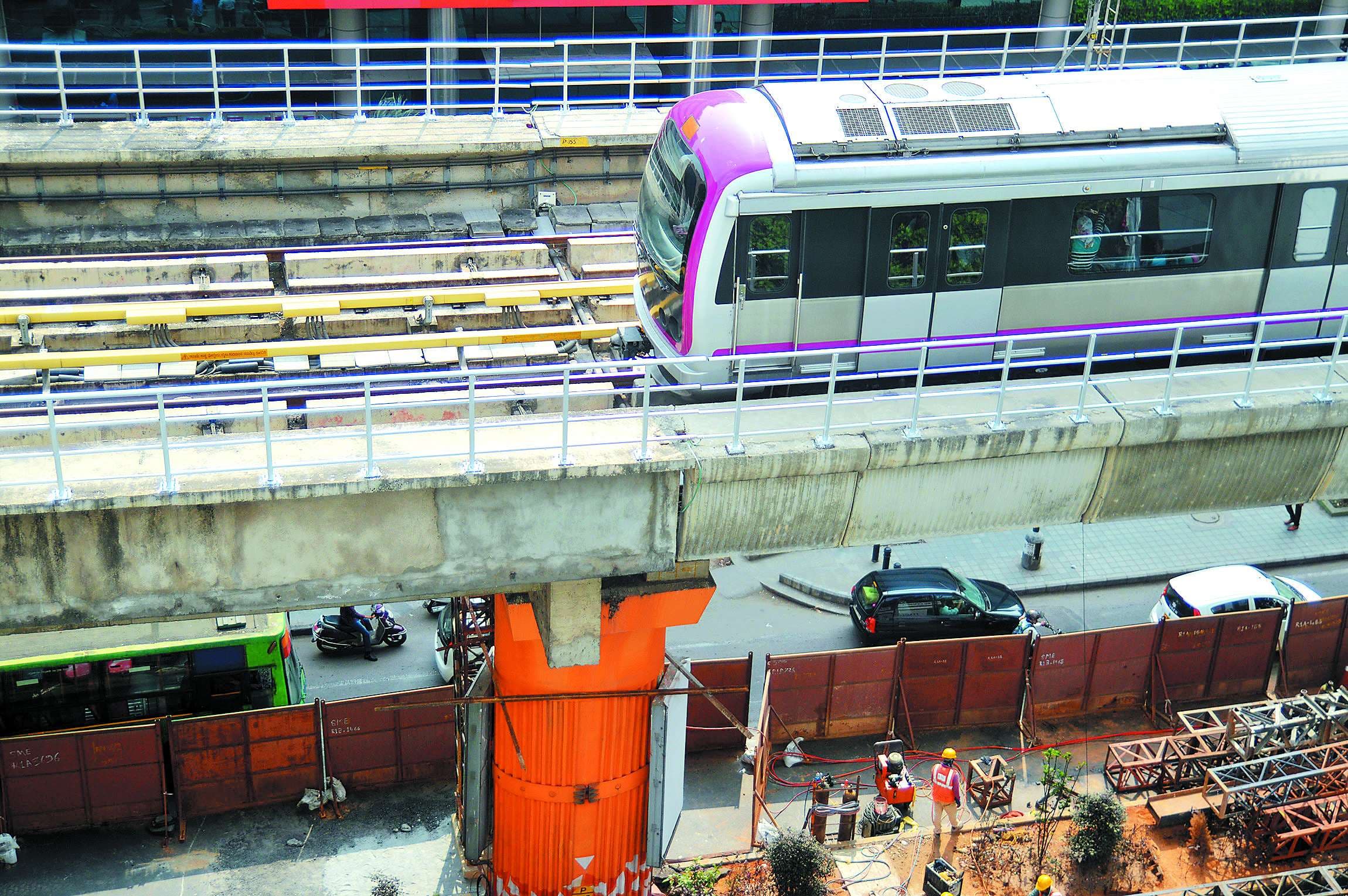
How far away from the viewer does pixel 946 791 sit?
1811 cm

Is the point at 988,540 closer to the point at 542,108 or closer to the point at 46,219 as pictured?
the point at 542,108

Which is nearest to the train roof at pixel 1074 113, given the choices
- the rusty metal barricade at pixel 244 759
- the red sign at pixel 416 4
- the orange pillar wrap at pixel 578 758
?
the orange pillar wrap at pixel 578 758

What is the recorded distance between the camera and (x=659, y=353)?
1555 cm

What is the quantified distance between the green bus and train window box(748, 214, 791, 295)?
892 centimetres

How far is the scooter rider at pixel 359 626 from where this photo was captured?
21.5 metres

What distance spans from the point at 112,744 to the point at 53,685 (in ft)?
4.83

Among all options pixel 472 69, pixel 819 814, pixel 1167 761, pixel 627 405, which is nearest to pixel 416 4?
pixel 472 69

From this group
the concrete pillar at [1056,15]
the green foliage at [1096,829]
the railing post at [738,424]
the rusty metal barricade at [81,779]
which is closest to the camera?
the railing post at [738,424]

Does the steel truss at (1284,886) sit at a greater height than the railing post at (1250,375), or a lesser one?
lesser

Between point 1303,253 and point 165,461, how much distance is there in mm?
12641

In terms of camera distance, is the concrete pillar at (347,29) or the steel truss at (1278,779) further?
the concrete pillar at (347,29)

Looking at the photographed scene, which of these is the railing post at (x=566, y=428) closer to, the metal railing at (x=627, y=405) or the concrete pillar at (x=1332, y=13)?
the metal railing at (x=627, y=405)

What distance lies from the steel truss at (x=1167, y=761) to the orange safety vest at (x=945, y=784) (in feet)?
8.96

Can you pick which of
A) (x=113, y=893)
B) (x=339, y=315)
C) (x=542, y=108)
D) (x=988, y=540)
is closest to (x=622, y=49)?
(x=542, y=108)
